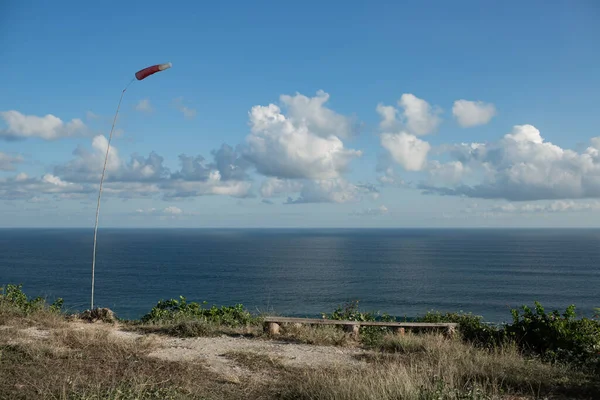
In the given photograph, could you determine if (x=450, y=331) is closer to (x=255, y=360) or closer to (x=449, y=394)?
(x=255, y=360)

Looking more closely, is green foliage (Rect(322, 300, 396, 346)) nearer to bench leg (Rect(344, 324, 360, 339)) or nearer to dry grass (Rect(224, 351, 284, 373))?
bench leg (Rect(344, 324, 360, 339))

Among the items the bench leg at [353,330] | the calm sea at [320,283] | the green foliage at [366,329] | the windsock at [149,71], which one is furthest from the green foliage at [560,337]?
the calm sea at [320,283]

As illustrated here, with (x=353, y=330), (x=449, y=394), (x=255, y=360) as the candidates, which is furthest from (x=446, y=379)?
(x=353, y=330)

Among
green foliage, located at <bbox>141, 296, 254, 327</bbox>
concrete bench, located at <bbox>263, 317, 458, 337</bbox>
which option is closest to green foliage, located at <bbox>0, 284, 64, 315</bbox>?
green foliage, located at <bbox>141, 296, 254, 327</bbox>

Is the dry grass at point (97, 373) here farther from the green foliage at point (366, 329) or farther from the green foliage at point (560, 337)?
the green foliage at point (560, 337)

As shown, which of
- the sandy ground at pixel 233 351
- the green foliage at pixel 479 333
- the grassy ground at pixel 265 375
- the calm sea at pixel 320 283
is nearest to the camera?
the grassy ground at pixel 265 375
